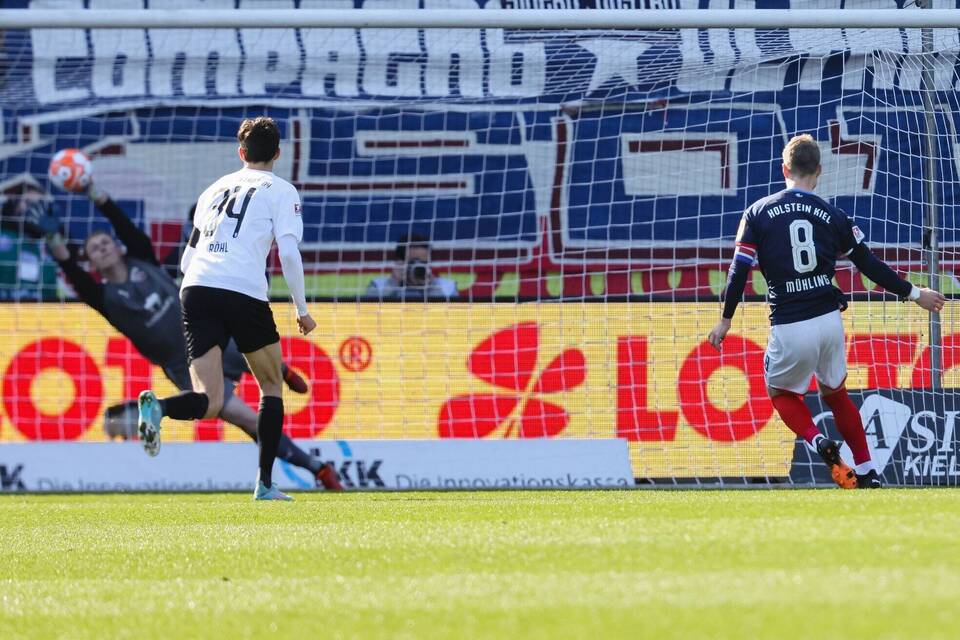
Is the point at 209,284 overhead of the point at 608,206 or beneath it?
beneath

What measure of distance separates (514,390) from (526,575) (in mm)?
6021

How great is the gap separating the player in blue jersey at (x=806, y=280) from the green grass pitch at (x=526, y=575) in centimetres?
121

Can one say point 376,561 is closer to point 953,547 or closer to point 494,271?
point 953,547

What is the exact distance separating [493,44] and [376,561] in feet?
28.6

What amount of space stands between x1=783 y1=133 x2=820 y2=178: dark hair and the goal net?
2053 mm

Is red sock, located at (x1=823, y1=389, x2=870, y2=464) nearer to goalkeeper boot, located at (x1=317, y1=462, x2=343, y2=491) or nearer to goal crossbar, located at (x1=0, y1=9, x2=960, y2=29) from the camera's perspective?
goal crossbar, located at (x1=0, y1=9, x2=960, y2=29)

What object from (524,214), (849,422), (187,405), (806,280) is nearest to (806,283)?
(806,280)

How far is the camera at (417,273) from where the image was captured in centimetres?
1049

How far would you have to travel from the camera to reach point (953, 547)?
3553 millimetres

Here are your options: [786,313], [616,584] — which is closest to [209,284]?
[786,313]

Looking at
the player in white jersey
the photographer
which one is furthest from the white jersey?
the photographer

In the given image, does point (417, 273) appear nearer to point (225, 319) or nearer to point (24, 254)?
point (24, 254)

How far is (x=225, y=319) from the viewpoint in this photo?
6.66m

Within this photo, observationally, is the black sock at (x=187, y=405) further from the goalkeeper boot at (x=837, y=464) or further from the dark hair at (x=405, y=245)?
the dark hair at (x=405, y=245)
